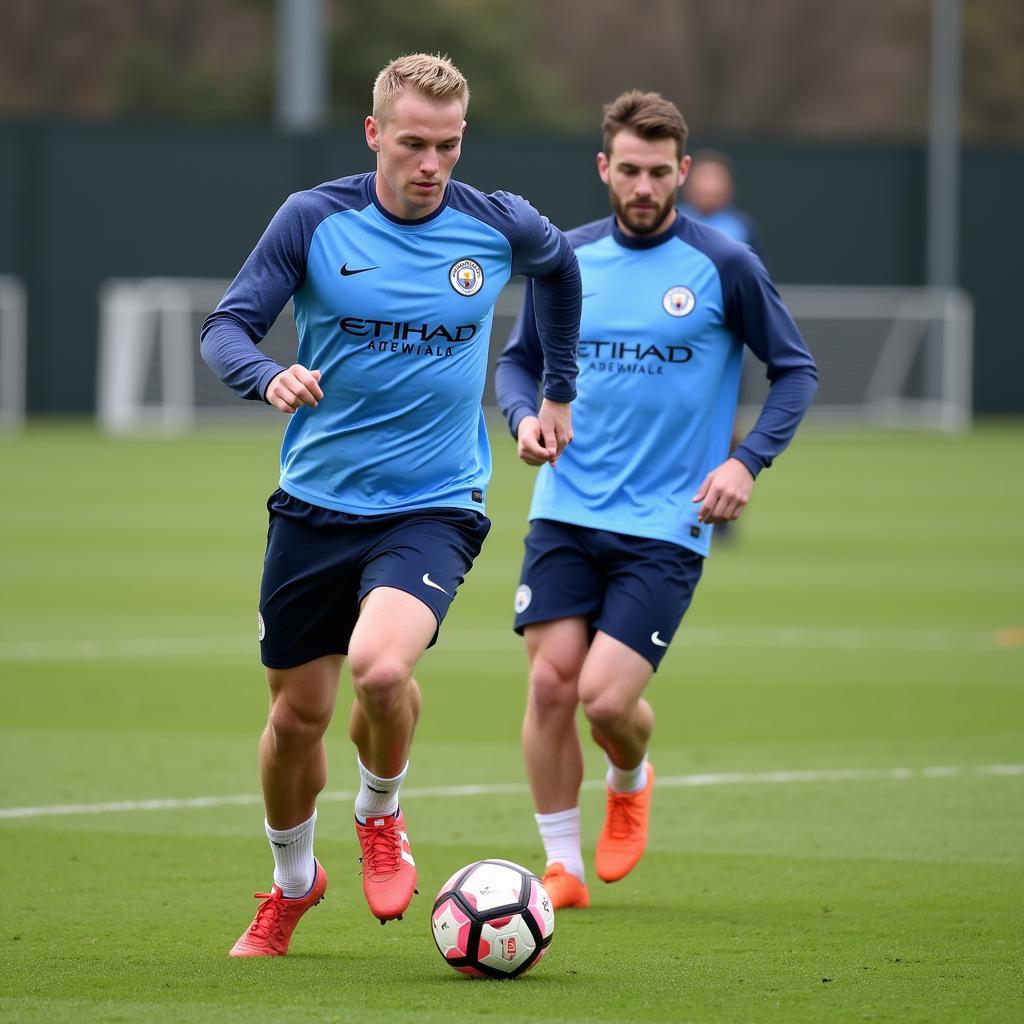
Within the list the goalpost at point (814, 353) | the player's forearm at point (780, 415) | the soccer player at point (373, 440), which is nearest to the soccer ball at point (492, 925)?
the soccer player at point (373, 440)

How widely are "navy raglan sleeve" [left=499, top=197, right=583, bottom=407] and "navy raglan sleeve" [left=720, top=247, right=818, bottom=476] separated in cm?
71

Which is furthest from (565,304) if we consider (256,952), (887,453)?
(887,453)

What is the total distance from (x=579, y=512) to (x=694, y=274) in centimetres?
88

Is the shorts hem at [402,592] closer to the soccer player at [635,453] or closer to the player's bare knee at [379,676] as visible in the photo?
the player's bare knee at [379,676]

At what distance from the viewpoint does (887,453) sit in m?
28.2

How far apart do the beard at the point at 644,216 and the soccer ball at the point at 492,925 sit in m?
2.40

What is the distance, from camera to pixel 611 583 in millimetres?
6746

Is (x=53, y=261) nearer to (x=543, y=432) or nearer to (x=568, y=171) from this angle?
(x=568, y=171)

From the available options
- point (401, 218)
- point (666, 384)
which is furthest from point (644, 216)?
point (401, 218)

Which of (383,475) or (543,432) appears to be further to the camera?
(543,432)

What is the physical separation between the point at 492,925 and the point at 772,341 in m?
2.32

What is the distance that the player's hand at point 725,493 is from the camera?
6.35m

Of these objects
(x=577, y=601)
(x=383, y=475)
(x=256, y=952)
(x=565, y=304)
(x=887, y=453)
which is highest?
(x=565, y=304)

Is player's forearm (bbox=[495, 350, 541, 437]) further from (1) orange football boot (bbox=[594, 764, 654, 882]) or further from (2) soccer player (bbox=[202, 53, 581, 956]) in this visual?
(1) orange football boot (bbox=[594, 764, 654, 882])
